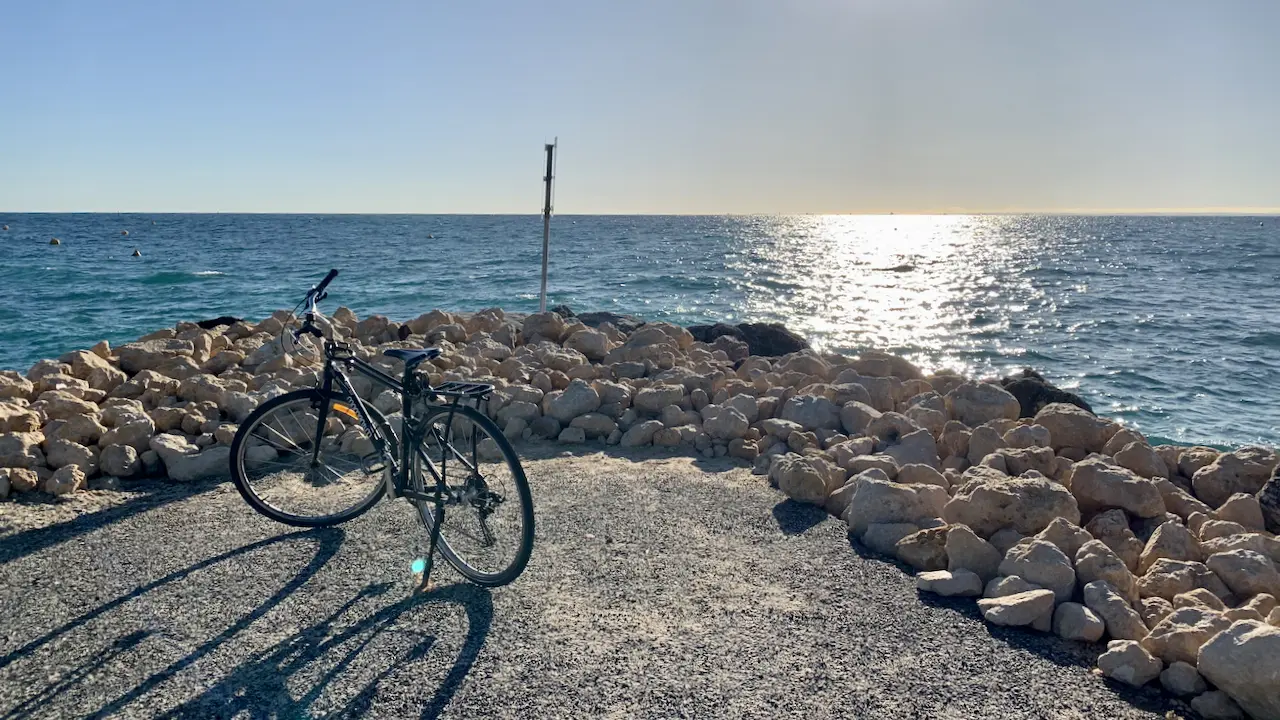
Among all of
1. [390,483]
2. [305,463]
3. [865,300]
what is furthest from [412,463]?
[865,300]

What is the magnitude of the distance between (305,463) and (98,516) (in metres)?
1.14

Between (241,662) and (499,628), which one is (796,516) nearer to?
(499,628)

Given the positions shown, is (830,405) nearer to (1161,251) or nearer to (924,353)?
(924,353)

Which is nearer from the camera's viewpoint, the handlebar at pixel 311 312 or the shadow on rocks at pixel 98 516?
the shadow on rocks at pixel 98 516

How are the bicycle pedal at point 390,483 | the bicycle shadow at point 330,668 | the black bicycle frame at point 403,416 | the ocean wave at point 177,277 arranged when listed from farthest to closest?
the ocean wave at point 177,277 → the bicycle pedal at point 390,483 → the black bicycle frame at point 403,416 → the bicycle shadow at point 330,668

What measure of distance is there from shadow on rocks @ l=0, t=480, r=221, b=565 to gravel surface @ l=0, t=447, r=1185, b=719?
0.02 meters

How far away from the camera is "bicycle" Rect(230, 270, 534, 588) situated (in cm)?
390

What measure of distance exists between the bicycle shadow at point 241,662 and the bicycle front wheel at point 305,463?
81 cm

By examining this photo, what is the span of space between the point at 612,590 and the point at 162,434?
3.47 m

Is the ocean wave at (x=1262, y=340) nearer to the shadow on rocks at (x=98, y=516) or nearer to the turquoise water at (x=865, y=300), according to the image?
the turquoise water at (x=865, y=300)

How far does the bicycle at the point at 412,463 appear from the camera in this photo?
3896mm

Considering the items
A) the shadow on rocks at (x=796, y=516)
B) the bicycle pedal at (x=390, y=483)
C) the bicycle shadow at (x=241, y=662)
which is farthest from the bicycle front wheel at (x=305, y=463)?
the shadow on rocks at (x=796, y=516)

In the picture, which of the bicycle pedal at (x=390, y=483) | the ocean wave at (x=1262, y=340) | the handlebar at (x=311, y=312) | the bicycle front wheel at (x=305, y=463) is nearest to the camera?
the bicycle pedal at (x=390, y=483)

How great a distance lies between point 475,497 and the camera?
3904 mm
